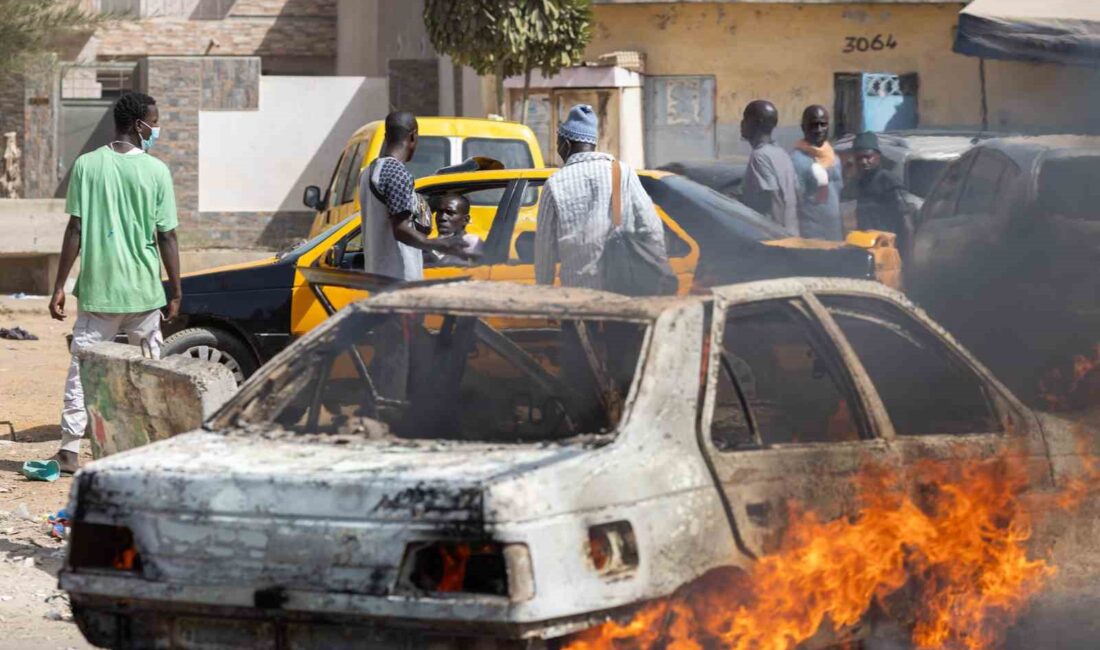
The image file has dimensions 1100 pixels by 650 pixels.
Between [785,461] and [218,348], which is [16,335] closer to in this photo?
[218,348]

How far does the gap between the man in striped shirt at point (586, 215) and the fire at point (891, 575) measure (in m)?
2.47

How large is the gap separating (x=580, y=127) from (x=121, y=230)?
230cm

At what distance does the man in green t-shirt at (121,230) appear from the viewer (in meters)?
8.30

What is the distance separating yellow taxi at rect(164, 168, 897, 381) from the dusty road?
3.50ft

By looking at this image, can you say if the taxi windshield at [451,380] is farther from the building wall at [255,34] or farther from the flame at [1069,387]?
the building wall at [255,34]

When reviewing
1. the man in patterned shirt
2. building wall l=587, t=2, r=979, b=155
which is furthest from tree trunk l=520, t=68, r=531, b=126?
the man in patterned shirt

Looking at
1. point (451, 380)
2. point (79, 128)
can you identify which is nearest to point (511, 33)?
point (79, 128)

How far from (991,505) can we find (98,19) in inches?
543

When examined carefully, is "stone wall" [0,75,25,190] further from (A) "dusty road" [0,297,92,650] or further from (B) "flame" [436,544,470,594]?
(B) "flame" [436,544,470,594]

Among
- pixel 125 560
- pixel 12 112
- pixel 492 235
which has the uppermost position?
pixel 12 112

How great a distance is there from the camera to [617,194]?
7.52 m

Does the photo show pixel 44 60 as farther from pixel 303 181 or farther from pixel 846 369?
pixel 846 369

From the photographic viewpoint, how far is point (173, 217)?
8.55 metres

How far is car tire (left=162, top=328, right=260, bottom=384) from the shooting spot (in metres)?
10.4
